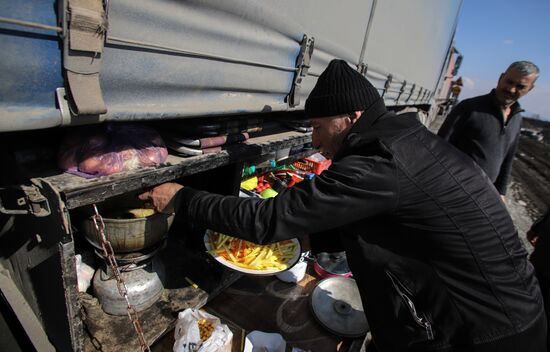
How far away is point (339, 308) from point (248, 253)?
950 millimetres

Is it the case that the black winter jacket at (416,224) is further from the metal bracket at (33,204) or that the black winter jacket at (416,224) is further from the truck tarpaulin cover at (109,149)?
the metal bracket at (33,204)

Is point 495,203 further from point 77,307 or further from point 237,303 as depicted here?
point 77,307

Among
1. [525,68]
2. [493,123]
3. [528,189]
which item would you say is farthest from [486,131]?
[528,189]

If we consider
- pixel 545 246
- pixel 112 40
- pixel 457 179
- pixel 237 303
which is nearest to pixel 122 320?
pixel 237 303

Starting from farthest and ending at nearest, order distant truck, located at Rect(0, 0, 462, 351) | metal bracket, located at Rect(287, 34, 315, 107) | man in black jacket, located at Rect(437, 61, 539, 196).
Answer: man in black jacket, located at Rect(437, 61, 539, 196) → metal bracket, located at Rect(287, 34, 315, 107) → distant truck, located at Rect(0, 0, 462, 351)

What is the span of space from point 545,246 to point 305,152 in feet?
8.79

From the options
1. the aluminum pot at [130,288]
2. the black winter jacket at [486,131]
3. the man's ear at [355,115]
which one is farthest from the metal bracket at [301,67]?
the black winter jacket at [486,131]

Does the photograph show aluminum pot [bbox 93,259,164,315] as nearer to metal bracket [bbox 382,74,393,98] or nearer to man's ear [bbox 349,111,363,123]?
man's ear [bbox 349,111,363,123]

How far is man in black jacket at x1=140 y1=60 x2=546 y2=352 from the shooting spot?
60.9 inches

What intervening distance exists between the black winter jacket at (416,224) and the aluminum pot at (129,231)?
0.31m

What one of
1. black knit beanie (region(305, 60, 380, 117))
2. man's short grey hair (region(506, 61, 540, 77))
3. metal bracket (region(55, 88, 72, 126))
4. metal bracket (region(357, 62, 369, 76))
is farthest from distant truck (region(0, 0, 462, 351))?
man's short grey hair (region(506, 61, 540, 77))

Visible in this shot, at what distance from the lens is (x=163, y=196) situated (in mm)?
1723

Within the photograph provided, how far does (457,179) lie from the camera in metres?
1.60

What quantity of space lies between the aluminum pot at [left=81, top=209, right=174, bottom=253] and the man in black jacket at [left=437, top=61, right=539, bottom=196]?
425 centimetres
